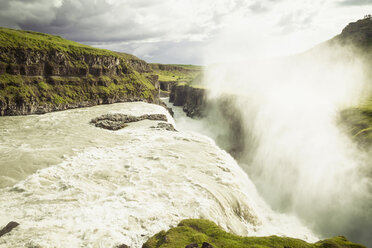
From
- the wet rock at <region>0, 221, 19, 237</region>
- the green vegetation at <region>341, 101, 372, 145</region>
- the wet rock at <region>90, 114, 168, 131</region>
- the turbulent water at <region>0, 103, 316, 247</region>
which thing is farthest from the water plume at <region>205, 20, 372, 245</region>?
the wet rock at <region>0, 221, 19, 237</region>

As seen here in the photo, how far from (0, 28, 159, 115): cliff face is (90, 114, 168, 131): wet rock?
67.4ft

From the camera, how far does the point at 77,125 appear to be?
167ft

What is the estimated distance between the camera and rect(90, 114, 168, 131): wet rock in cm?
5111

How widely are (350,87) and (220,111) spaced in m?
41.0

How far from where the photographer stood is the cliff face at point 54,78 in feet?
189

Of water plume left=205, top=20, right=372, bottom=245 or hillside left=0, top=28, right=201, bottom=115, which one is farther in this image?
hillside left=0, top=28, right=201, bottom=115

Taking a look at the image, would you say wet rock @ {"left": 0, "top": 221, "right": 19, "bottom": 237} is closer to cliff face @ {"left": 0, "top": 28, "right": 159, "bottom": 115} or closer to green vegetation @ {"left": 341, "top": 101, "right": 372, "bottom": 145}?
green vegetation @ {"left": 341, "top": 101, "right": 372, "bottom": 145}

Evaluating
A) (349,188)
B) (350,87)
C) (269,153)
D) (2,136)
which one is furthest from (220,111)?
(2,136)

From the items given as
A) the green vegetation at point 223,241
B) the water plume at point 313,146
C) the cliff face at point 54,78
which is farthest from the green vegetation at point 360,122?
the cliff face at point 54,78

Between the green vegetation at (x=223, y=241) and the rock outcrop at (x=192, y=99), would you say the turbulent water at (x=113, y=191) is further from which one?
the rock outcrop at (x=192, y=99)

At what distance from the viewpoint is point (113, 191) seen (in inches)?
902

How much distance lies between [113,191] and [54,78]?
63680 mm

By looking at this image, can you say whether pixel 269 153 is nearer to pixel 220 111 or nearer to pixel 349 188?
pixel 349 188

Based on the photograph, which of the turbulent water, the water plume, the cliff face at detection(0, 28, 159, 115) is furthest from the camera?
the cliff face at detection(0, 28, 159, 115)
